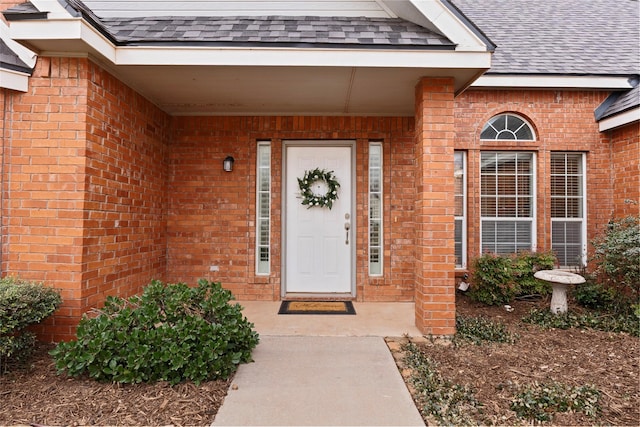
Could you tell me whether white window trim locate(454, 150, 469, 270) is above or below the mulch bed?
above

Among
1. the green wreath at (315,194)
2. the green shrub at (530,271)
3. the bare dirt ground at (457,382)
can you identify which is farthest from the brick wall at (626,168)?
the green wreath at (315,194)

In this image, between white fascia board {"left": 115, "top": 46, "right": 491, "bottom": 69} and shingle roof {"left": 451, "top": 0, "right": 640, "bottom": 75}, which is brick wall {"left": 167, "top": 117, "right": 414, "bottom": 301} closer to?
white fascia board {"left": 115, "top": 46, "right": 491, "bottom": 69}

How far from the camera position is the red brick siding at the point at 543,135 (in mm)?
5910

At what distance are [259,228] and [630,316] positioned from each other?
5.16 metres

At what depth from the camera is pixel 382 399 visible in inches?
104

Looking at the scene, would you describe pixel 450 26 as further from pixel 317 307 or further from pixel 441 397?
pixel 317 307

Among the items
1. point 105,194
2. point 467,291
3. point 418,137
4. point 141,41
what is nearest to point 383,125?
point 418,137

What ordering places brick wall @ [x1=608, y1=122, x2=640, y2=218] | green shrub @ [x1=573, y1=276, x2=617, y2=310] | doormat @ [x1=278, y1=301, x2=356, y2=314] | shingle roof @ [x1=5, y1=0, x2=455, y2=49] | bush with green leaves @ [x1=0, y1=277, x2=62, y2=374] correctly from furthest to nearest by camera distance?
brick wall @ [x1=608, y1=122, x2=640, y2=218] → green shrub @ [x1=573, y1=276, x2=617, y2=310] → doormat @ [x1=278, y1=301, x2=356, y2=314] → shingle roof @ [x1=5, y1=0, x2=455, y2=49] → bush with green leaves @ [x1=0, y1=277, x2=62, y2=374]

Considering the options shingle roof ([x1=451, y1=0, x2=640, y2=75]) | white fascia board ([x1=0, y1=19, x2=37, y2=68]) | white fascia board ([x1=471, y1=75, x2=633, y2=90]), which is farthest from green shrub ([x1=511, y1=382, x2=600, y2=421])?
white fascia board ([x1=0, y1=19, x2=37, y2=68])

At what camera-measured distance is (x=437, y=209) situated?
388 cm

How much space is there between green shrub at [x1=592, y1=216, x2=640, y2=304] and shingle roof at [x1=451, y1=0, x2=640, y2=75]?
261cm

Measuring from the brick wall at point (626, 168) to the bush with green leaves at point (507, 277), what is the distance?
145 cm

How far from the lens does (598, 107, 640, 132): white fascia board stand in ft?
17.1

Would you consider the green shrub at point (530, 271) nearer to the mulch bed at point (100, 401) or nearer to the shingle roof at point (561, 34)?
the shingle roof at point (561, 34)
